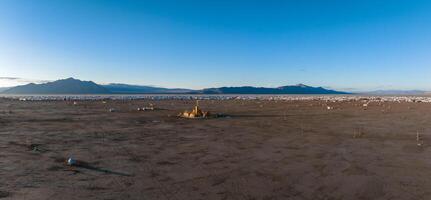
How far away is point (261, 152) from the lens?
1558 cm

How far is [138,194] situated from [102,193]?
91 cm

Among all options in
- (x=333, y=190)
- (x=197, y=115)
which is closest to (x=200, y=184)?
(x=333, y=190)

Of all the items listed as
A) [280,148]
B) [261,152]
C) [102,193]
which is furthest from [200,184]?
[280,148]

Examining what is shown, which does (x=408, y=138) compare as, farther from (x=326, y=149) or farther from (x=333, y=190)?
(x=333, y=190)

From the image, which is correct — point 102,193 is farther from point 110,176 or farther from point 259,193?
point 259,193

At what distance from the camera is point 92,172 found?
11.8m

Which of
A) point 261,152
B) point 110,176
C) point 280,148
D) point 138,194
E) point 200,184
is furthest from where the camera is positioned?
point 280,148

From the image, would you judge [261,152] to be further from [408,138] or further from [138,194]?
[408,138]

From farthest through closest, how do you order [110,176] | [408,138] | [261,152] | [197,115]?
[197,115] < [408,138] < [261,152] < [110,176]

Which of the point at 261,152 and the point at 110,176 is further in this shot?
the point at 261,152

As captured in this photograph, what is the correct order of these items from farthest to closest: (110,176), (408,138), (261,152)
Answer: (408,138)
(261,152)
(110,176)

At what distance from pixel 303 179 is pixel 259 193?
1975 millimetres

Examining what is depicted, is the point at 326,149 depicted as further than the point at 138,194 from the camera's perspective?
Yes

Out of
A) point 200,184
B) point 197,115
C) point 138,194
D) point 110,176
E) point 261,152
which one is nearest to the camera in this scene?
point 138,194
